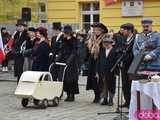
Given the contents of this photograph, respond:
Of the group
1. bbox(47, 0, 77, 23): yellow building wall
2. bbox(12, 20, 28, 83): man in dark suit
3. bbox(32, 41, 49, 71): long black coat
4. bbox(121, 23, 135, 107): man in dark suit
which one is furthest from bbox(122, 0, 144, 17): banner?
bbox(121, 23, 135, 107): man in dark suit

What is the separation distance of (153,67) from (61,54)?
3.92 metres

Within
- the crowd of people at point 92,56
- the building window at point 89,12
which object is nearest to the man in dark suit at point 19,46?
the crowd of people at point 92,56

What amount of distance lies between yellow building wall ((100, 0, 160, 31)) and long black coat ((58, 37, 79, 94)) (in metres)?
9.94

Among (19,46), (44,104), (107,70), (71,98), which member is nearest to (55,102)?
(44,104)

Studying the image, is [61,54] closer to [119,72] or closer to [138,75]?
[119,72]

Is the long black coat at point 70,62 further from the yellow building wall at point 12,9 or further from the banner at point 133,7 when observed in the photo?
the yellow building wall at point 12,9

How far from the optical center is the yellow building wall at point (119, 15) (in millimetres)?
25797

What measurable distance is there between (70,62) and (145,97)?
5825mm

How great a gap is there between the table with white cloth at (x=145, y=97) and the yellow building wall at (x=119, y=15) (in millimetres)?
15370

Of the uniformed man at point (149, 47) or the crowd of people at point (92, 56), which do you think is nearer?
the uniformed man at point (149, 47)

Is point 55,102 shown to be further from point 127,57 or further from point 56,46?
point 127,57

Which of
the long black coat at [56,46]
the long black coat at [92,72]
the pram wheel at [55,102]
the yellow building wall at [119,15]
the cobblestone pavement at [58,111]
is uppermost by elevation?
the yellow building wall at [119,15]

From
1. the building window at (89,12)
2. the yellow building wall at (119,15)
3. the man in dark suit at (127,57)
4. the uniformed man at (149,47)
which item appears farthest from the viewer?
the building window at (89,12)

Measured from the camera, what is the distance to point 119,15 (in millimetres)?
26516
